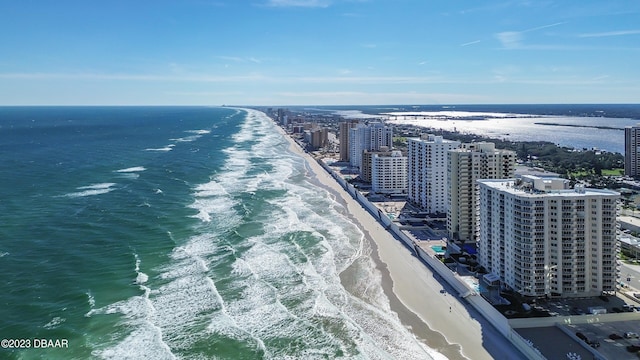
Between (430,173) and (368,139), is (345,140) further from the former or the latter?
(430,173)

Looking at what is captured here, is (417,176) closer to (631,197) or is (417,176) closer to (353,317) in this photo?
(631,197)

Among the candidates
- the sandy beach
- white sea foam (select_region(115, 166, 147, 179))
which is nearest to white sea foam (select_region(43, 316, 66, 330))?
the sandy beach

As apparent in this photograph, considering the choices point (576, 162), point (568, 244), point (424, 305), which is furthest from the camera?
point (576, 162)

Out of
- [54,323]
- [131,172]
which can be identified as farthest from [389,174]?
[54,323]

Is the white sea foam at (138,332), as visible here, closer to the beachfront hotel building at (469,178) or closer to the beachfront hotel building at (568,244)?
the beachfront hotel building at (568,244)

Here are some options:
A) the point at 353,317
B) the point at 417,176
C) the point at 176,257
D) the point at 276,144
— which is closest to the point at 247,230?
the point at 176,257

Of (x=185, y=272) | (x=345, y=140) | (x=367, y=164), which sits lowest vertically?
(x=185, y=272)
